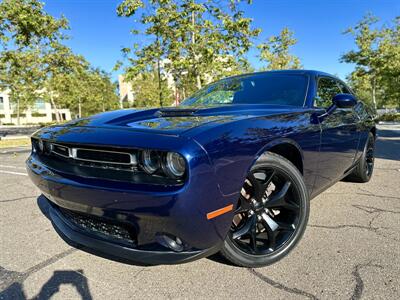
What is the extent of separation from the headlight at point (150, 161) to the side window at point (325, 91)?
6.22 feet

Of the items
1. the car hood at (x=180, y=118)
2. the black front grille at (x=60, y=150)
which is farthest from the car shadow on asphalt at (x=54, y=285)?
the car hood at (x=180, y=118)

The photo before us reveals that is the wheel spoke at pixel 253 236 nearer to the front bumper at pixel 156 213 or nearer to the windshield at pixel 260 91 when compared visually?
the front bumper at pixel 156 213

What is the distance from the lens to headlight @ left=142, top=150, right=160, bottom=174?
1642 millimetres

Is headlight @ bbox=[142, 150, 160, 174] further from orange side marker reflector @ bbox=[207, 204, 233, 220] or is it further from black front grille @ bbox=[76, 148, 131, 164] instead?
orange side marker reflector @ bbox=[207, 204, 233, 220]

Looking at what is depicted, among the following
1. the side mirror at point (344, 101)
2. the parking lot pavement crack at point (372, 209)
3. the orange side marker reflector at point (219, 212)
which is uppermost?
the side mirror at point (344, 101)

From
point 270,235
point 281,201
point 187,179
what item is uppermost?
point 187,179

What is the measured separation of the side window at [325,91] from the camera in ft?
9.92

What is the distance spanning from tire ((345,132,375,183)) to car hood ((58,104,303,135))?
207 centimetres

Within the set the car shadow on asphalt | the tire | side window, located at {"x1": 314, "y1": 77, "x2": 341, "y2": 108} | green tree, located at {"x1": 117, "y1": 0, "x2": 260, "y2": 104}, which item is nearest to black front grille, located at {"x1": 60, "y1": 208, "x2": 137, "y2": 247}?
the car shadow on asphalt

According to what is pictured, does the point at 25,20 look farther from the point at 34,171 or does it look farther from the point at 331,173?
the point at 331,173

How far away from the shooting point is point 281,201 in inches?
84.3

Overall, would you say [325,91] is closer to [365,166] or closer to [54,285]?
[365,166]

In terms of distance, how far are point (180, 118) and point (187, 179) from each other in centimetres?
67

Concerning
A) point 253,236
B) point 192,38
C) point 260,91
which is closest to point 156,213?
point 253,236
